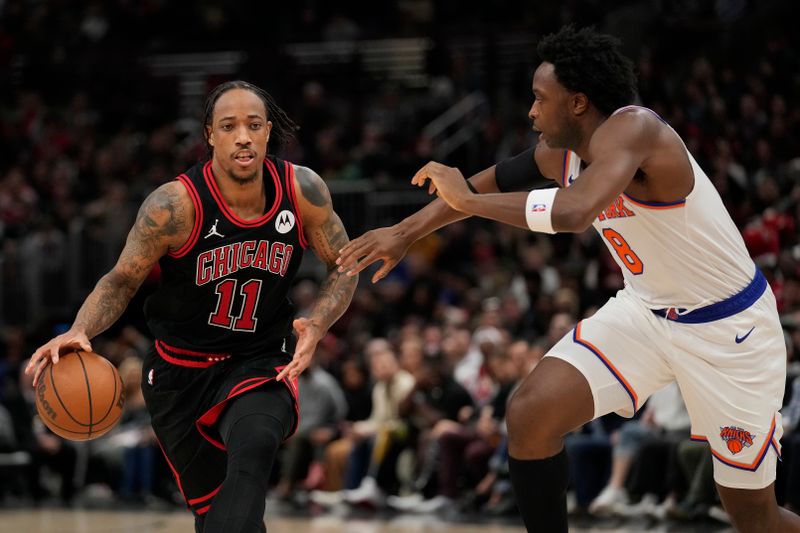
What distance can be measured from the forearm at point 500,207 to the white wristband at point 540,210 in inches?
1.1

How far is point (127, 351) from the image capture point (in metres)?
14.0

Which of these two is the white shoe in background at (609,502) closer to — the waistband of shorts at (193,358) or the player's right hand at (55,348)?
the waistband of shorts at (193,358)

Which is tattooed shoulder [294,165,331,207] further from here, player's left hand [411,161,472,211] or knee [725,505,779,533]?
knee [725,505,779,533]

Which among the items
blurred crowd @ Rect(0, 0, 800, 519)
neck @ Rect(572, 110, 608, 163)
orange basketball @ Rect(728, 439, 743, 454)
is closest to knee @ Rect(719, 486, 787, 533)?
orange basketball @ Rect(728, 439, 743, 454)

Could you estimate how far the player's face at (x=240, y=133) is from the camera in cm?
520

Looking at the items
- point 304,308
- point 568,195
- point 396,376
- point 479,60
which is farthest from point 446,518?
point 479,60

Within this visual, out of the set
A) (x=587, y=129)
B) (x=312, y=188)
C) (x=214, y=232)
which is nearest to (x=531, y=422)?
(x=587, y=129)

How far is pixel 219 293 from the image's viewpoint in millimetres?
5250

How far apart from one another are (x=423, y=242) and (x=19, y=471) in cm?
562

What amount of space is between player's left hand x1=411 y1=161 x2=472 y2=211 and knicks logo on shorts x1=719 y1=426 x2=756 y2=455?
1.44 m

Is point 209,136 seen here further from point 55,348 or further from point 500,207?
point 500,207

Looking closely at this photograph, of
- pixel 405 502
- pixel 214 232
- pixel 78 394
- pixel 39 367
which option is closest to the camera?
pixel 39 367

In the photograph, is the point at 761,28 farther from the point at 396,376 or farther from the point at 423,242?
the point at 396,376

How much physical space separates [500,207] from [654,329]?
3.00ft
